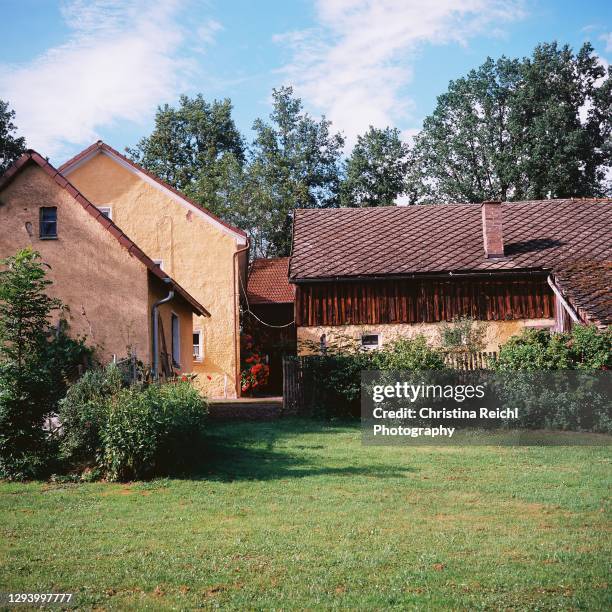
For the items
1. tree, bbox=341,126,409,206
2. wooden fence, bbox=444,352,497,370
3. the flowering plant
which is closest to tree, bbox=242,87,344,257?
tree, bbox=341,126,409,206

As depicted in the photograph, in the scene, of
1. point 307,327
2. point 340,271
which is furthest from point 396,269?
point 307,327

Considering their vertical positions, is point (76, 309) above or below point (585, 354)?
above

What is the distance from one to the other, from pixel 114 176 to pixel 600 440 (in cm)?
1885

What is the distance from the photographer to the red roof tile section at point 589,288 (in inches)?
685

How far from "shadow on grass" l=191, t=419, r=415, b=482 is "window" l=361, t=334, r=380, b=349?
22.7ft

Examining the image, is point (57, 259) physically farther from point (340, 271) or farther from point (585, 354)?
point (585, 354)

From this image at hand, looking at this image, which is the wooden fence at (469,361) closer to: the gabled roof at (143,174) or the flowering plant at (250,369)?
the flowering plant at (250,369)

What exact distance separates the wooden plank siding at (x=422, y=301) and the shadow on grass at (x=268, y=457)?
701cm

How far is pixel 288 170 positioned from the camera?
1858 inches

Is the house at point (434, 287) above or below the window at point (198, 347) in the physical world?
above

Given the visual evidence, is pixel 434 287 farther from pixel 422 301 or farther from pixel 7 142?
pixel 7 142

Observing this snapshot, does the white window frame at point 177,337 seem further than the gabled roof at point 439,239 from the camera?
No

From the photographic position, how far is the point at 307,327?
942 inches

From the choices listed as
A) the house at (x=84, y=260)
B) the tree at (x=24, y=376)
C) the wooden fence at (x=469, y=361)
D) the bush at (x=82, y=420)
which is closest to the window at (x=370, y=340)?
the wooden fence at (x=469, y=361)
